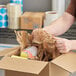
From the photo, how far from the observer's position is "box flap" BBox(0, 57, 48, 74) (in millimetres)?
774

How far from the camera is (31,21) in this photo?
86.7 inches

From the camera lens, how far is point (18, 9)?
7.45 feet

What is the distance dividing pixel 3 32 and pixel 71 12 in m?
1.04

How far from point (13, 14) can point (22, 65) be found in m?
1.49

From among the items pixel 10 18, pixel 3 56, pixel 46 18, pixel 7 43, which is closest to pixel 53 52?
pixel 3 56

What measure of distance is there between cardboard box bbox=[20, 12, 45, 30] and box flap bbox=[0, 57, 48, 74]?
132 cm

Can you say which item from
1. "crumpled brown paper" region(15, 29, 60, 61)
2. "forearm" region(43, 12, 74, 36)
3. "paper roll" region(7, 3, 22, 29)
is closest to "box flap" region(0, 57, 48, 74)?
"crumpled brown paper" region(15, 29, 60, 61)

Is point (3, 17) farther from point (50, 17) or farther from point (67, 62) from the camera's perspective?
point (67, 62)

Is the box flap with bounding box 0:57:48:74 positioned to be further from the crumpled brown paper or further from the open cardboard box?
the crumpled brown paper

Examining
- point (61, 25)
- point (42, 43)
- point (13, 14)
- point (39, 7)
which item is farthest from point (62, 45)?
point (39, 7)

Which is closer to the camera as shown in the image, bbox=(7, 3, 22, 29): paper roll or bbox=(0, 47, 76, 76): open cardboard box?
bbox=(0, 47, 76, 76): open cardboard box

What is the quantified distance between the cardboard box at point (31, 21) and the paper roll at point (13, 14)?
0.06 metres

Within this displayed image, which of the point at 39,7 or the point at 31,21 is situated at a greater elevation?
the point at 39,7

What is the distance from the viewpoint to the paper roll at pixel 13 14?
2.23 metres
